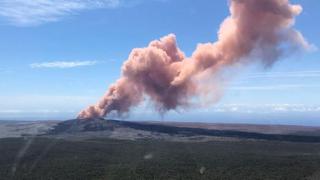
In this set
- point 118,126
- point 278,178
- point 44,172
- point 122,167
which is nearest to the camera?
point 278,178

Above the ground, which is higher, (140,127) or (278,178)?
(140,127)

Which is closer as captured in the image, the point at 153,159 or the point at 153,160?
the point at 153,160

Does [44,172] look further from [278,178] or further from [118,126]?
[118,126]

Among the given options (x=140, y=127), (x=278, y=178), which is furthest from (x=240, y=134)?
(x=278, y=178)

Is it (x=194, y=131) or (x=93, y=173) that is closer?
(x=93, y=173)

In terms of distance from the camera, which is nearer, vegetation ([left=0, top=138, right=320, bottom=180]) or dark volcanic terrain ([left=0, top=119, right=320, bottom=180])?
dark volcanic terrain ([left=0, top=119, right=320, bottom=180])

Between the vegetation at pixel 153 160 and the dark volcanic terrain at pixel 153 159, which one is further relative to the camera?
the vegetation at pixel 153 160

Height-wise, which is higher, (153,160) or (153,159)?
(153,159)

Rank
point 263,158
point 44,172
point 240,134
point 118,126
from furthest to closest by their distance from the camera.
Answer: point 118,126
point 240,134
point 263,158
point 44,172
